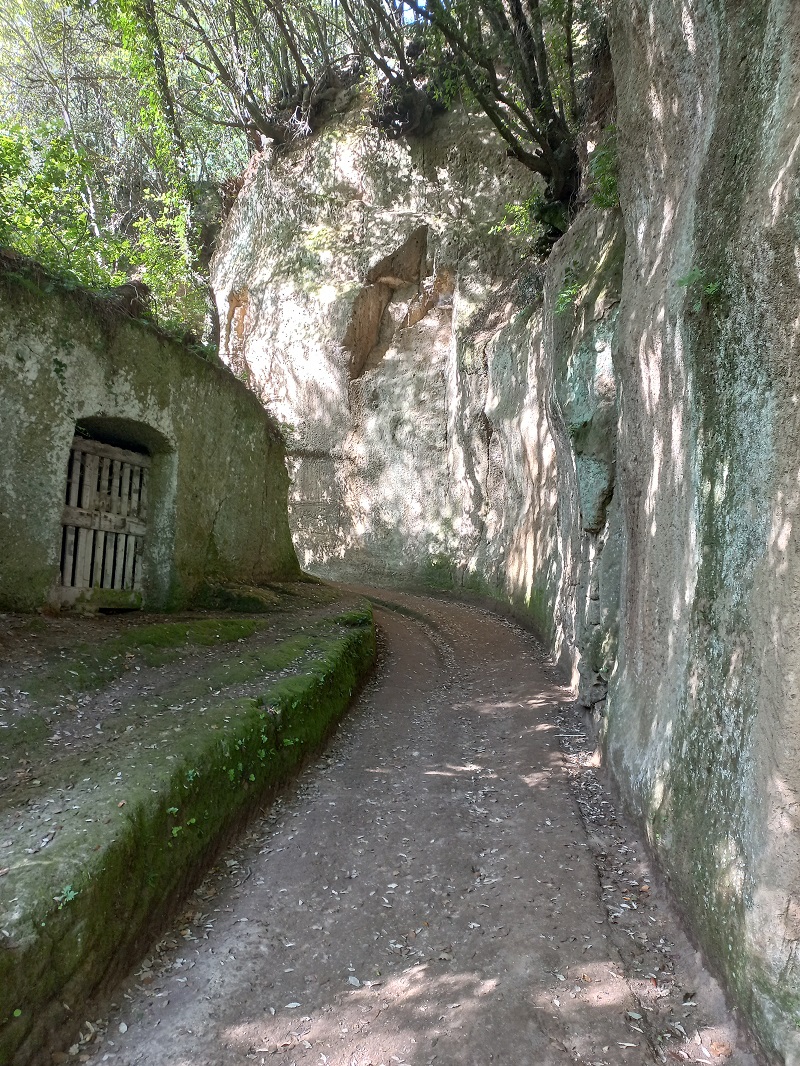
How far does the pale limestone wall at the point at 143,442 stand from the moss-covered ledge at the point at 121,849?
3025mm

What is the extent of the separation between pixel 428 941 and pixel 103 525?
6.42m

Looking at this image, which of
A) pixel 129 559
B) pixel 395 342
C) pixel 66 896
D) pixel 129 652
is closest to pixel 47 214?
pixel 129 559

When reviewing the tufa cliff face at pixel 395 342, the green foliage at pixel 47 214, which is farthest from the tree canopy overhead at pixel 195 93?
the tufa cliff face at pixel 395 342

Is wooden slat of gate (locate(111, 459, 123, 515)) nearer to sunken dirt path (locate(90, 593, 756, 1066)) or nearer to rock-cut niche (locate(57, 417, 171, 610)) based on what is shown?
rock-cut niche (locate(57, 417, 171, 610))

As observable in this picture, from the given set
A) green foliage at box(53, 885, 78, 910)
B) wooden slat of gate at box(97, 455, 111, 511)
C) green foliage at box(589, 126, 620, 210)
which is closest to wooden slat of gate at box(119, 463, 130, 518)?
wooden slat of gate at box(97, 455, 111, 511)

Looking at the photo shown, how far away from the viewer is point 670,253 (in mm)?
5645

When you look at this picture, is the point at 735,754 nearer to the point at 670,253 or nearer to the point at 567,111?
the point at 670,253

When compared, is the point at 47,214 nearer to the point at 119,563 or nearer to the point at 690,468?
the point at 119,563

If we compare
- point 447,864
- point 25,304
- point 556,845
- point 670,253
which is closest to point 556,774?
point 556,845

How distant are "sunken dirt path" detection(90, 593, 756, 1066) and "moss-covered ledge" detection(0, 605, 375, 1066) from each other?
0.85 feet

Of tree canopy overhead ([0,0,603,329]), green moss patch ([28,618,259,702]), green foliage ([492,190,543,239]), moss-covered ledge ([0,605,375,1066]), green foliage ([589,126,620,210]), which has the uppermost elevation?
tree canopy overhead ([0,0,603,329])

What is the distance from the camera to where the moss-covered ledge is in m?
3.46

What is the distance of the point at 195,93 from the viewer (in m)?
22.9

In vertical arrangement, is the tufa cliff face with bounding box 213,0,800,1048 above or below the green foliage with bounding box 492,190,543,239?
below
